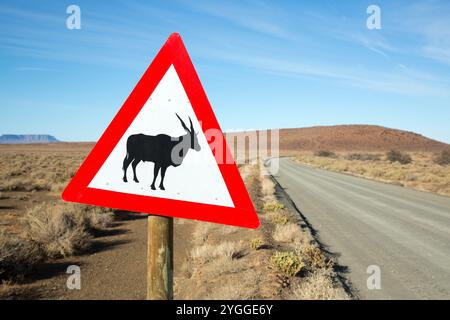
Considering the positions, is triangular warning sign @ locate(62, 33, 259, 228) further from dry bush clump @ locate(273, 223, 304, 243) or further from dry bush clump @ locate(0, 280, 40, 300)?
dry bush clump @ locate(273, 223, 304, 243)

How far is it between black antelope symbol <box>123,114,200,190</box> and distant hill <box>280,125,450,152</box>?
127074 mm

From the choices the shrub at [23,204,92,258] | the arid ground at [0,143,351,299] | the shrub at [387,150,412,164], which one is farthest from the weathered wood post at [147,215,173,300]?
the shrub at [387,150,412,164]

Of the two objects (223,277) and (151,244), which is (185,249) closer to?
(223,277)

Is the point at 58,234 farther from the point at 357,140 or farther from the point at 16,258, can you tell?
the point at 357,140

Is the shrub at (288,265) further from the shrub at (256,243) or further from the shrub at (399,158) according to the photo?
the shrub at (399,158)

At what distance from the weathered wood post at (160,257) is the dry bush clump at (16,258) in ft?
15.7

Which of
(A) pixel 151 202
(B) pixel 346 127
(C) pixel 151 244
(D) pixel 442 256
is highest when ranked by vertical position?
(B) pixel 346 127

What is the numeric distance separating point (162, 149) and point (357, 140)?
142m

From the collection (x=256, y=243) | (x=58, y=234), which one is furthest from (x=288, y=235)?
(x=58, y=234)

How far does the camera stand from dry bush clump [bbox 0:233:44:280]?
5.48 m

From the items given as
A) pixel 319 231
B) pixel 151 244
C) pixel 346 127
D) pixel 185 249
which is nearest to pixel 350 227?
pixel 319 231

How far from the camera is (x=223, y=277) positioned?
509cm

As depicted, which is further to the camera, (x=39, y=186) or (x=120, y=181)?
(x=39, y=186)
